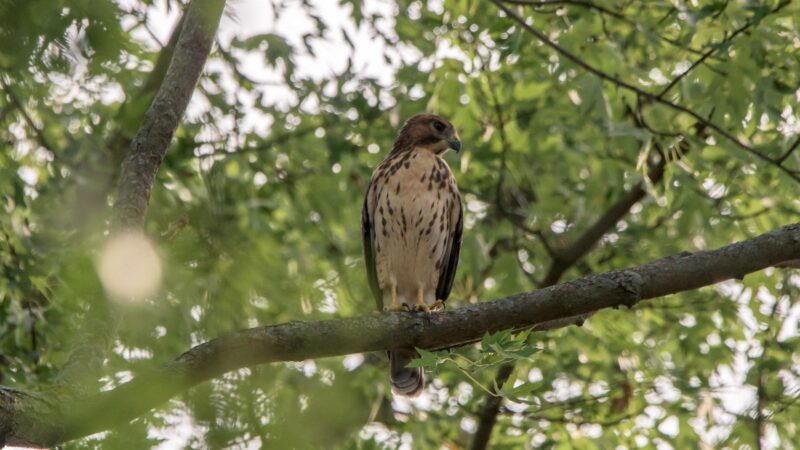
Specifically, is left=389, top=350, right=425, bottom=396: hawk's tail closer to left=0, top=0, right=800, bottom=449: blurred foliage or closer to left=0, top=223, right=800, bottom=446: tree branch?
left=0, top=0, right=800, bottom=449: blurred foliage

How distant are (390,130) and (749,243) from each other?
516 centimetres

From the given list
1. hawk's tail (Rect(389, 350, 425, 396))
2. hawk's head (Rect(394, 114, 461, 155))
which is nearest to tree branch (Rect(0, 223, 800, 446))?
hawk's tail (Rect(389, 350, 425, 396))

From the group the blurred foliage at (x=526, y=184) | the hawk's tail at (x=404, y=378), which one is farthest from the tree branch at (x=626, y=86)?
the hawk's tail at (x=404, y=378)

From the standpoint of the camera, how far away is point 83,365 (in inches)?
117

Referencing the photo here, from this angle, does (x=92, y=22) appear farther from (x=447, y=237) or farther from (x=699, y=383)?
(x=699, y=383)

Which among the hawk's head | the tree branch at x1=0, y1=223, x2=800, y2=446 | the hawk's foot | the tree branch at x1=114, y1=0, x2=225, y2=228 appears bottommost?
the tree branch at x1=0, y1=223, x2=800, y2=446

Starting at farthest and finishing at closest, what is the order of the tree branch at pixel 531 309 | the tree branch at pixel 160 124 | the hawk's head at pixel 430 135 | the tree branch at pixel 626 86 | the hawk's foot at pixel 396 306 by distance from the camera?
the hawk's head at pixel 430 135 < the hawk's foot at pixel 396 306 < the tree branch at pixel 626 86 < the tree branch at pixel 531 309 < the tree branch at pixel 160 124

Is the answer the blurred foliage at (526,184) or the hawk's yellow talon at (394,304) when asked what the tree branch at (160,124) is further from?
the hawk's yellow talon at (394,304)

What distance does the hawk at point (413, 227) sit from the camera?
6602mm

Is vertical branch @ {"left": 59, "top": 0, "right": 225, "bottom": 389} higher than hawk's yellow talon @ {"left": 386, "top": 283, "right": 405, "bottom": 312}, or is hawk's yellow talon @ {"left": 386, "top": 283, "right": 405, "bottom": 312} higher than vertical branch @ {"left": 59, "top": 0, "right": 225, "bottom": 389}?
hawk's yellow talon @ {"left": 386, "top": 283, "right": 405, "bottom": 312}

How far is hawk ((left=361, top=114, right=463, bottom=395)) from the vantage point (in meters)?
6.60

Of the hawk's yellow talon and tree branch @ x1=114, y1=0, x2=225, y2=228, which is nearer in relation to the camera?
tree branch @ x1=114, y1=0, x2=225, y2=228

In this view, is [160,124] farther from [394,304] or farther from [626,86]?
[394,304]

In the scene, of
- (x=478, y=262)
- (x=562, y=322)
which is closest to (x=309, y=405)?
(x=562, y=322)
